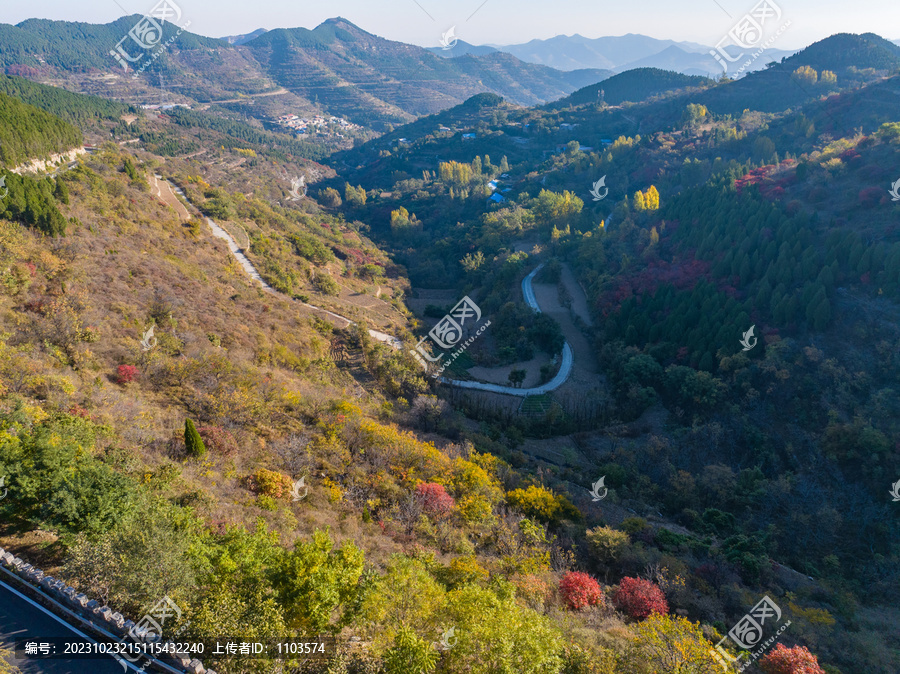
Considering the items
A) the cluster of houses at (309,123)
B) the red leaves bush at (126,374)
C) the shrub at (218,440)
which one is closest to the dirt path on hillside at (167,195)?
the red leaves bush at (126,374)

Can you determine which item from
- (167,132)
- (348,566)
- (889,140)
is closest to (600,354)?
(889,140)

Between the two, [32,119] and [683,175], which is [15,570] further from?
[683,175]

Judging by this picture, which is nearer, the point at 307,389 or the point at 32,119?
the point at 307,389

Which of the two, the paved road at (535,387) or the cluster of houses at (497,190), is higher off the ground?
the cluster of houses at (497,190)

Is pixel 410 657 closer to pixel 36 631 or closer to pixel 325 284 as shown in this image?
pixel 36 631

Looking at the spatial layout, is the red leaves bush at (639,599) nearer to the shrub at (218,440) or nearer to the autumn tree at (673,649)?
the autumn tree at (673,649)

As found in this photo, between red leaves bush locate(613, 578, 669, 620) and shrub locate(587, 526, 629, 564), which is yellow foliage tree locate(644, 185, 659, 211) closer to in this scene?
shrub locate(587, 526, 629, 564)
